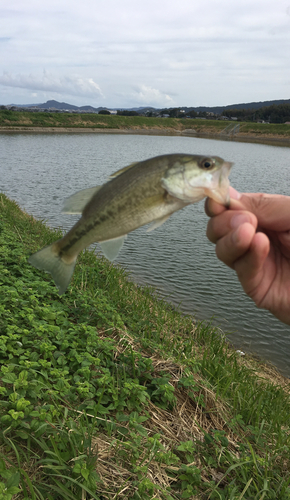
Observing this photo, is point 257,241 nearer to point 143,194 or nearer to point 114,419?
point 143,194

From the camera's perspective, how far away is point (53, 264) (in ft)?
6.72

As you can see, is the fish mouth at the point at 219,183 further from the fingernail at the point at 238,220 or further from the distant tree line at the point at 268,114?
the distant tree line at the point at 268,114

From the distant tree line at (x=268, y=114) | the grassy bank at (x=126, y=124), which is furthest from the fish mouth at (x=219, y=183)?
the distant tree line at (x=268, y=114)

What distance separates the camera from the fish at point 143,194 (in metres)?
1.80

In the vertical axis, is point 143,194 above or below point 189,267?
above

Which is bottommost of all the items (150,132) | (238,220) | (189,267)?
(189,267)

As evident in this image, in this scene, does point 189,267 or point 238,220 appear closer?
point 238,220

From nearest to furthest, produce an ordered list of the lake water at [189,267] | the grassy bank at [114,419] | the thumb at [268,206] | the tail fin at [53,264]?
1. the tail fin at [53,264]
2. the thumb at [268,206]
3. the grassy bank at [114,419]
4. the lake water at [189,267]

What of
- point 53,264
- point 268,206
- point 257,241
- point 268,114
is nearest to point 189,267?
point 268,206

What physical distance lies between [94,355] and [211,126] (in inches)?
4738

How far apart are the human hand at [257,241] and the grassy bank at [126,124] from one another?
84423 millimetres

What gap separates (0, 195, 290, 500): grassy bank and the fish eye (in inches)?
107

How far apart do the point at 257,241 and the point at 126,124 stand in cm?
10532

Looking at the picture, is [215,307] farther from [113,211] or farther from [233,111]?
[233,111]
